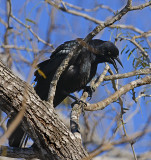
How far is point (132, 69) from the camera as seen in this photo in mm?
4938

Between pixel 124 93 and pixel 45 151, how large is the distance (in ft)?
6.02

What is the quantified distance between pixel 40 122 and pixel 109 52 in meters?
2.97

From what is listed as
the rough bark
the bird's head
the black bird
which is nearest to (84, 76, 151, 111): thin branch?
the black bird

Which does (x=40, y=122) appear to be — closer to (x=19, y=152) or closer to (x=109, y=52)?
(x=19, y=152)

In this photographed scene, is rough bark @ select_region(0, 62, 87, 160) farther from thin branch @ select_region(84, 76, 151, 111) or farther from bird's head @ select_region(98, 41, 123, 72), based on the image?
bird's head @ select_region(98, 41, 123, 72)

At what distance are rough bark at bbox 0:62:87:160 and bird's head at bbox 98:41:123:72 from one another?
2641mm

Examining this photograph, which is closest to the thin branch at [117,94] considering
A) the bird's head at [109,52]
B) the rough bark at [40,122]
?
the rough bark at [40,122]

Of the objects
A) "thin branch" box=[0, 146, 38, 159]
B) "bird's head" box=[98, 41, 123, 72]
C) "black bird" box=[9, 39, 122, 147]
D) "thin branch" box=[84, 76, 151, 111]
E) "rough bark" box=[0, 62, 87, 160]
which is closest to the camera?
"rough bark" box=[0, 62, 87, 160]

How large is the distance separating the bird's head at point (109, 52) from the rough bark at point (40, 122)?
8.66 ft

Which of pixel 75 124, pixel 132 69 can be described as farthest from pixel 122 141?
pixel 132 69

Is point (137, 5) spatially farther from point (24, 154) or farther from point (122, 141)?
point (122, 141)

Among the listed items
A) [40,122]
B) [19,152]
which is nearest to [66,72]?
[19,152]

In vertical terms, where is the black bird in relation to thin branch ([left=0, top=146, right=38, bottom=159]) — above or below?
above

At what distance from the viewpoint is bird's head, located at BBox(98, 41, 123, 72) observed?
5.82m
